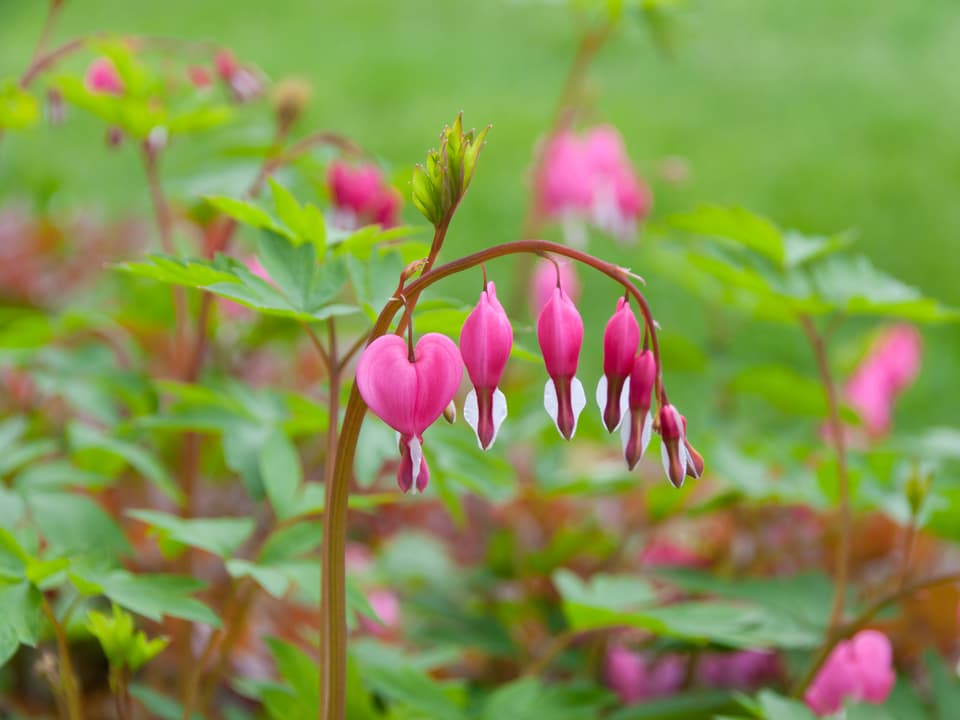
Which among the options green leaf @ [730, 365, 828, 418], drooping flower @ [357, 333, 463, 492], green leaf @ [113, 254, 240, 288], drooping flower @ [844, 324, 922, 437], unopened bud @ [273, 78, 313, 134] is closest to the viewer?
drooping flower @ [357, 333, 463, 492]

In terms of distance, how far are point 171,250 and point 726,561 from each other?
111 centimetres

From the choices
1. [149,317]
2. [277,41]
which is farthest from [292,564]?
[277,41]

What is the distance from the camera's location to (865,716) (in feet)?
3.70

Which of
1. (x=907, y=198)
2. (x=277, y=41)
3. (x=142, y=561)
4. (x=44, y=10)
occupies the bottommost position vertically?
(x=142, y=561)

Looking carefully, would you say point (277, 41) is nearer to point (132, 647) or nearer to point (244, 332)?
point (244, 332)

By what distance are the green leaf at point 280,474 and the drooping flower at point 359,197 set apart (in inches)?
14.3

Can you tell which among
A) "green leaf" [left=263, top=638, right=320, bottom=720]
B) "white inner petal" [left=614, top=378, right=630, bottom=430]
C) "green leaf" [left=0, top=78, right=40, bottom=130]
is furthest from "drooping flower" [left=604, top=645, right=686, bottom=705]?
"green leaf" [left=0, top=78, right=40, bottom=130]

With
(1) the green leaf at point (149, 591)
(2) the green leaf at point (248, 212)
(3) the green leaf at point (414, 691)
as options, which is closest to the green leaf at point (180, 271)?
(2) the green leaf at point (248, 212)

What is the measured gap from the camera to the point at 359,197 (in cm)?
148

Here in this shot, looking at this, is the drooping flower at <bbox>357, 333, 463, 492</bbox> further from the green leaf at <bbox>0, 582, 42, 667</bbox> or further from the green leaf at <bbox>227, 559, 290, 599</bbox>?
the green leaf at <bbox>0, 582, 42, 667</bbox>

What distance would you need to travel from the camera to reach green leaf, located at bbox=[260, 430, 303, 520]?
1.17 meters

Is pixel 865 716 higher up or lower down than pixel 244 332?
lower down

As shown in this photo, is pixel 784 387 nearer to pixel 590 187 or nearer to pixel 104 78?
pixel 590 187

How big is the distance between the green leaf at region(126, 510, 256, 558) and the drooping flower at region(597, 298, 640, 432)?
18.8 inches
